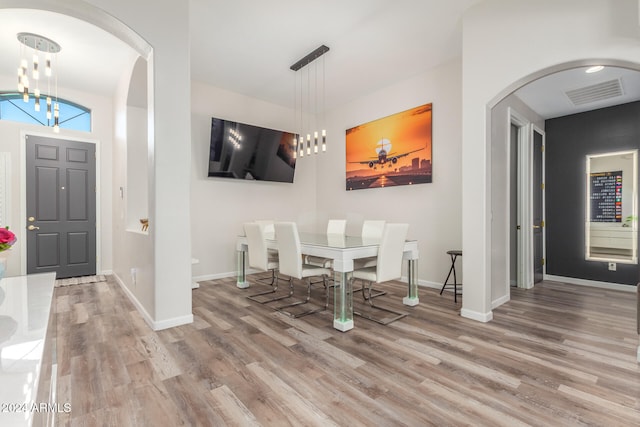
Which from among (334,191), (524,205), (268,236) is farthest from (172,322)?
(524,205)

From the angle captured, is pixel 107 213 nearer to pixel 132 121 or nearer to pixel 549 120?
pixel 132 121

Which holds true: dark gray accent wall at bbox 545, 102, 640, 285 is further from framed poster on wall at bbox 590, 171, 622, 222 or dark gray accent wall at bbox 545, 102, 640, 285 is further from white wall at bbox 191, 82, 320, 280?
white wall at bbox 191, 82, 320, 280

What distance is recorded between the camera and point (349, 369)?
204 centimetres

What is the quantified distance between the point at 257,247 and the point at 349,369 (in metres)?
2.05

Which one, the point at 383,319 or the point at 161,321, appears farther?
the point at 383,319

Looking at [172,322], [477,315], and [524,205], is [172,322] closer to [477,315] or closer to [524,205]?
[477,315]

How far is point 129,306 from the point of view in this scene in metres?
3.42

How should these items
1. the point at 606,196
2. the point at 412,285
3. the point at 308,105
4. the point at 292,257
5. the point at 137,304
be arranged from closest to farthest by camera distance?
the point at 292,257 → the point at 137,304 → the point at 412,285 → the point at 606,196 → the point at 308,105

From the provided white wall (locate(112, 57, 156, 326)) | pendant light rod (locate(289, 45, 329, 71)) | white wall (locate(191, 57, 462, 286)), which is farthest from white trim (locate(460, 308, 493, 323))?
pendant light rod (locate(289, 45, 329, 71))

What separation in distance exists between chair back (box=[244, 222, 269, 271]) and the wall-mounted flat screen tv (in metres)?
1.51

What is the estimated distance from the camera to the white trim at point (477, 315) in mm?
2941

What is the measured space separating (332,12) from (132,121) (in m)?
3.01

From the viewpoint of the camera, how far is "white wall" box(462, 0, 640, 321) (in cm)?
223

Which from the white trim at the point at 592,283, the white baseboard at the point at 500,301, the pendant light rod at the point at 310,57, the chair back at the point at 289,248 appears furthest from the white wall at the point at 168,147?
the white trim at the point at 592,283
